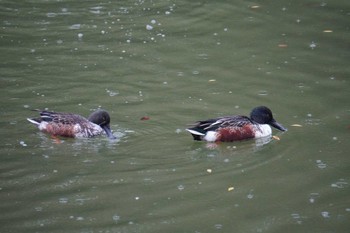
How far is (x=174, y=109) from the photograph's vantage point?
40.1 feet

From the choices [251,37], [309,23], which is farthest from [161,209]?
[309,23]

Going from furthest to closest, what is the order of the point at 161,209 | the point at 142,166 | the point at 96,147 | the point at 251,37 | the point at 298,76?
the point at 251,37 < the point at 298,76 < the point at 96,147 < the point at 142,166 < the point at 161,209

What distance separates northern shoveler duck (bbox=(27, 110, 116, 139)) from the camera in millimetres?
11289

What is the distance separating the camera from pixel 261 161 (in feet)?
33.8

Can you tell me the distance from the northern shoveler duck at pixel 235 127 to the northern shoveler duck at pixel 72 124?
1.39 metres

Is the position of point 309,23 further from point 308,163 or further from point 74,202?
Result: point 74,202

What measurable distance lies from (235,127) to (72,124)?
8.31 ft

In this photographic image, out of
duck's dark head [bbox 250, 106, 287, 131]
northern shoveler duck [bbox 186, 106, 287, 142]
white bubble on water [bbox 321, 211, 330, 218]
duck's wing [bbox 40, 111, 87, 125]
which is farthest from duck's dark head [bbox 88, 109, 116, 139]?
white bubble on water [bbox 321, 211, 330, 218]

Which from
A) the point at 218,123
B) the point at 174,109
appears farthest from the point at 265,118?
the point at 174,109

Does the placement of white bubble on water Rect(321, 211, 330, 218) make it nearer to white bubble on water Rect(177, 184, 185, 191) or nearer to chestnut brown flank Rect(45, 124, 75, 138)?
white bubble on water Rect(177, 184, 185, 191)

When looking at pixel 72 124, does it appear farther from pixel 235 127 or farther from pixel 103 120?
pixel 235 127

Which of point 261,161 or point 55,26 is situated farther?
point 55,26

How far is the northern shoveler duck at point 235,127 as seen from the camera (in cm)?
1108

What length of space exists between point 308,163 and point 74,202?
3351mm
